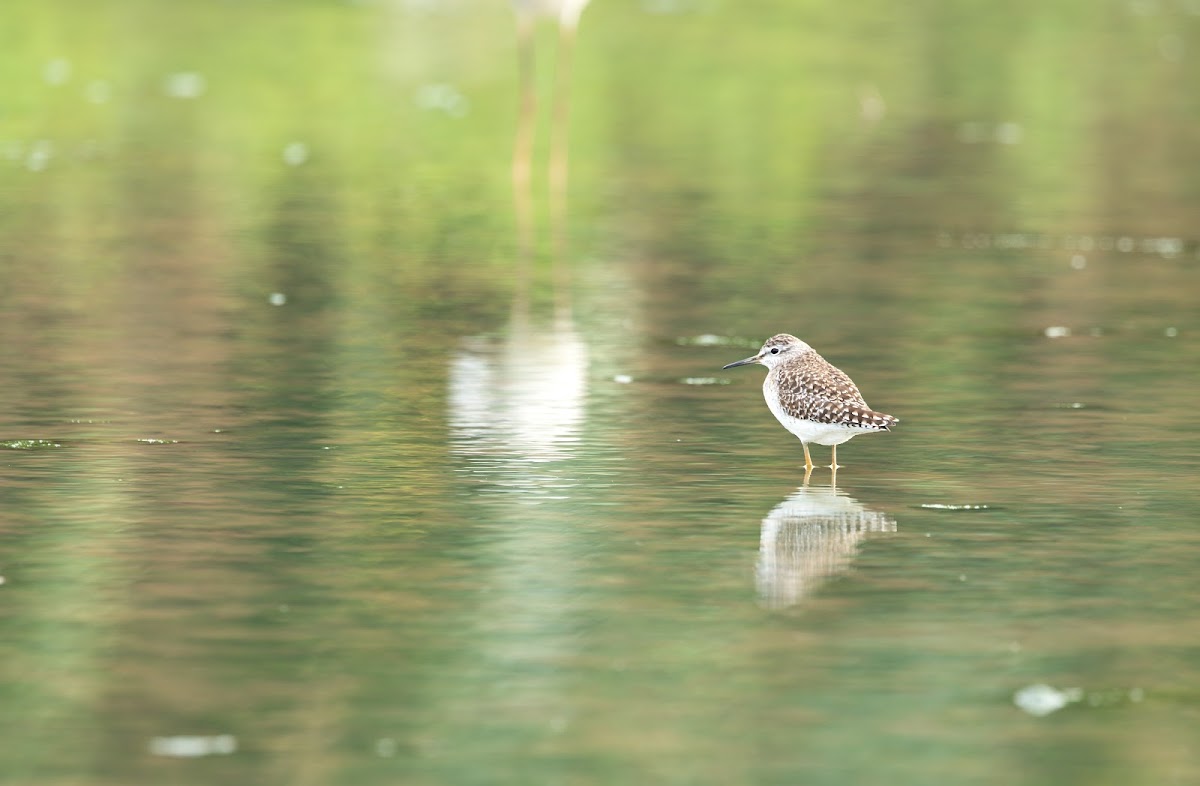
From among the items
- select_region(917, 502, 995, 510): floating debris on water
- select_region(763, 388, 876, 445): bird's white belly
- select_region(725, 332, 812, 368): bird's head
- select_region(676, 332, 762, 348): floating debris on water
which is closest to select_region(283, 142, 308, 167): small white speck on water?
select_region(676, 332, 762, 348): floating debris on water

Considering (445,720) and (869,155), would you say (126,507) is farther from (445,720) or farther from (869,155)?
(869,155)

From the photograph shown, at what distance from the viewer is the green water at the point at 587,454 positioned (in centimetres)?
720

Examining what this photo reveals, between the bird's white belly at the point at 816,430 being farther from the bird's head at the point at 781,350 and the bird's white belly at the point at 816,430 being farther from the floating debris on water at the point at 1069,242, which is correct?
the floating debris on water at the point at 1069,242

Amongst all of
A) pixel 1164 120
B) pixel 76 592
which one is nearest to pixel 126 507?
pixel 76 592

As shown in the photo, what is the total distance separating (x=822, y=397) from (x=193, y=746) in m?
4.44

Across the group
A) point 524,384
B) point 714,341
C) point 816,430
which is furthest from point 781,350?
point 714,341

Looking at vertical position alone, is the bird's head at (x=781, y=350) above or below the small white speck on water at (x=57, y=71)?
below

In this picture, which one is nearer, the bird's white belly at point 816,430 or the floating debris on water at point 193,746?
the floating debris on water at point 193,746

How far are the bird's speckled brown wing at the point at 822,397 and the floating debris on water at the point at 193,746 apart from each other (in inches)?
167

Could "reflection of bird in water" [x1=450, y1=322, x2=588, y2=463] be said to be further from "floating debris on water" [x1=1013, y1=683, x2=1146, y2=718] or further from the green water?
"floating debris on water" [x1=1013, y1=683, x2=1146, y2=718]

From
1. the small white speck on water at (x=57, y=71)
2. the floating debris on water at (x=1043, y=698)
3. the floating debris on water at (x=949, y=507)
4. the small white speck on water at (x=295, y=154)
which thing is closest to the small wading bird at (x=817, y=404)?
the floating debris on water at (x=949, y=507)

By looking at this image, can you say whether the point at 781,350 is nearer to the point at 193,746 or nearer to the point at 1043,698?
the point at 1043,698

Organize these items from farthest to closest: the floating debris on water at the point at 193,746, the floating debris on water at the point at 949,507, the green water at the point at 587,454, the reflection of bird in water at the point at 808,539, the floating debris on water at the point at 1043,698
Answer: the floating debris on water at the point at 949,507 → the reflection of bird in water at the point at 808,539 → the floating debris on water at the point at 1043,698 → the green water at the point at 587,454 → the floating debris on water at the point at 193,746

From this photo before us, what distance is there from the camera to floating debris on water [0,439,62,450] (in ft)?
36.5
